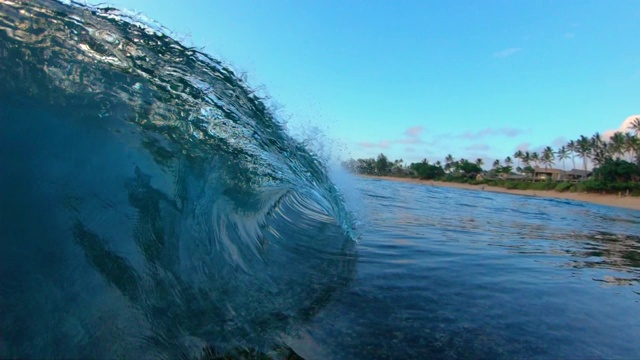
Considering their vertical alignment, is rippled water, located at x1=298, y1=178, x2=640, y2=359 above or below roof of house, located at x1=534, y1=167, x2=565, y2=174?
below

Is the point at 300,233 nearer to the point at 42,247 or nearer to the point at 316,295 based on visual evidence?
the point at 316,295

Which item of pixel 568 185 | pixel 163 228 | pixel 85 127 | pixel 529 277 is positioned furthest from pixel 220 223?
pixel 568 185

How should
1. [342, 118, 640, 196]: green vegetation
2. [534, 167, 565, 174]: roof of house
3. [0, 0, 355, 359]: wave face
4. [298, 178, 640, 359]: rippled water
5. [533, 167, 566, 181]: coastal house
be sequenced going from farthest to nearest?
[534, 167, 565, 174]: roof of house → [533, 167, 566, 181]: coastal house → [342, 118, 640, 196]: green vegetation → [298, 178, 640, 359]: rippled water → [0, 0, 355, 359]: wave face

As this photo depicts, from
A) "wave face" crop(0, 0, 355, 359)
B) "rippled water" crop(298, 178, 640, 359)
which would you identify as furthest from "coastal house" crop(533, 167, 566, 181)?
"wave face" crop(0, 0, 355, 359)

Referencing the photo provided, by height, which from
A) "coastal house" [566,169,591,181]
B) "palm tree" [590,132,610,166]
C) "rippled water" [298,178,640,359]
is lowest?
"rippled water" [298,178,640,359]

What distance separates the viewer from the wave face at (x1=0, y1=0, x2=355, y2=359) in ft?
6.72

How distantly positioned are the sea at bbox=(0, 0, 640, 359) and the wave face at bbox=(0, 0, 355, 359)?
0.01 m

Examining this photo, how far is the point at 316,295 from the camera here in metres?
3.59

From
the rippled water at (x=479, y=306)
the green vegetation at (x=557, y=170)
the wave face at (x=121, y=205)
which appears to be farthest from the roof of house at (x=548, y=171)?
the wave face at (x=121, y=205)

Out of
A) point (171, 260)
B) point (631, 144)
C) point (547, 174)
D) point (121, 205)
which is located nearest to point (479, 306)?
point (171, 260)

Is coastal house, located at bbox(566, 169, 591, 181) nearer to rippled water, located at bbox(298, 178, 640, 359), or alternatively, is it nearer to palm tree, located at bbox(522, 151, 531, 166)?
palm tree, located at bbox(522, 151, 531, 166)

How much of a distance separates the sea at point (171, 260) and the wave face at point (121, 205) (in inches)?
0.4

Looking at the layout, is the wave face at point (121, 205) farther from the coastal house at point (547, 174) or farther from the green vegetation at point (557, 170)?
the coastal house at point (547, 174)

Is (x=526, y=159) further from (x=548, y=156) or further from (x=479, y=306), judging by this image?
(x=479, y=306)
